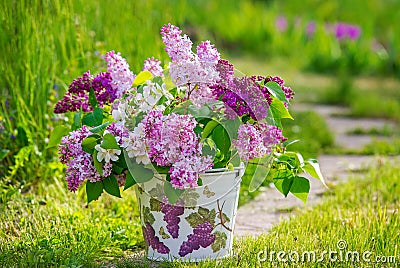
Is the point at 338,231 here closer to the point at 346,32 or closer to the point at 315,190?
the point at 315,190

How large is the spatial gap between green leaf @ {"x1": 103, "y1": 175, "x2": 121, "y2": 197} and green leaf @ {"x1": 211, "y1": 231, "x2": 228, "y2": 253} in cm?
43

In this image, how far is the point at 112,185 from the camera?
283 cm

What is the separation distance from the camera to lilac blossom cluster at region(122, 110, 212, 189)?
8.44 feet

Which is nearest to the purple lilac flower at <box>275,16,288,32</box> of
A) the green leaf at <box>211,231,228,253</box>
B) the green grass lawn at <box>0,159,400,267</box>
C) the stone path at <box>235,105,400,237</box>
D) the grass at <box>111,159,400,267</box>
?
the stone path at <box>235,105,400,237</box>

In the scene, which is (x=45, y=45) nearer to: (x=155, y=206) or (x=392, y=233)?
(x=155, y=206)

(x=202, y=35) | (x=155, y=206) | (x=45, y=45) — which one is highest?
(x=202, y=35)

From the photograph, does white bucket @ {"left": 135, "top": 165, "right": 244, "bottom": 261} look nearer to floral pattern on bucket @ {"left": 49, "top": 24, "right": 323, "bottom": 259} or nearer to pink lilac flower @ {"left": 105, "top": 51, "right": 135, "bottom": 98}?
floral pattern on bucket @ {"left": 49, "top": 24, "right": 323, "bottom": 259}

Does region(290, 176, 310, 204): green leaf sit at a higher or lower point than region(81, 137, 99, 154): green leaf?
lower

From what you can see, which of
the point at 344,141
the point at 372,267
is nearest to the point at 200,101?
the point at 372,267

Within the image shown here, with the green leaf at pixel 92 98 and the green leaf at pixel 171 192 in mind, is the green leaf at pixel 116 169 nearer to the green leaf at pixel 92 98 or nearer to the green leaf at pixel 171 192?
the green leaf at pixel 171 192

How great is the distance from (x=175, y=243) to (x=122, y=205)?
0.98 m

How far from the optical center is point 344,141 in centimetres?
582

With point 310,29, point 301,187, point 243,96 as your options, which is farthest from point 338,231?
point 310,29

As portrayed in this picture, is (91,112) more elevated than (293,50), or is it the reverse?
(293,50)
